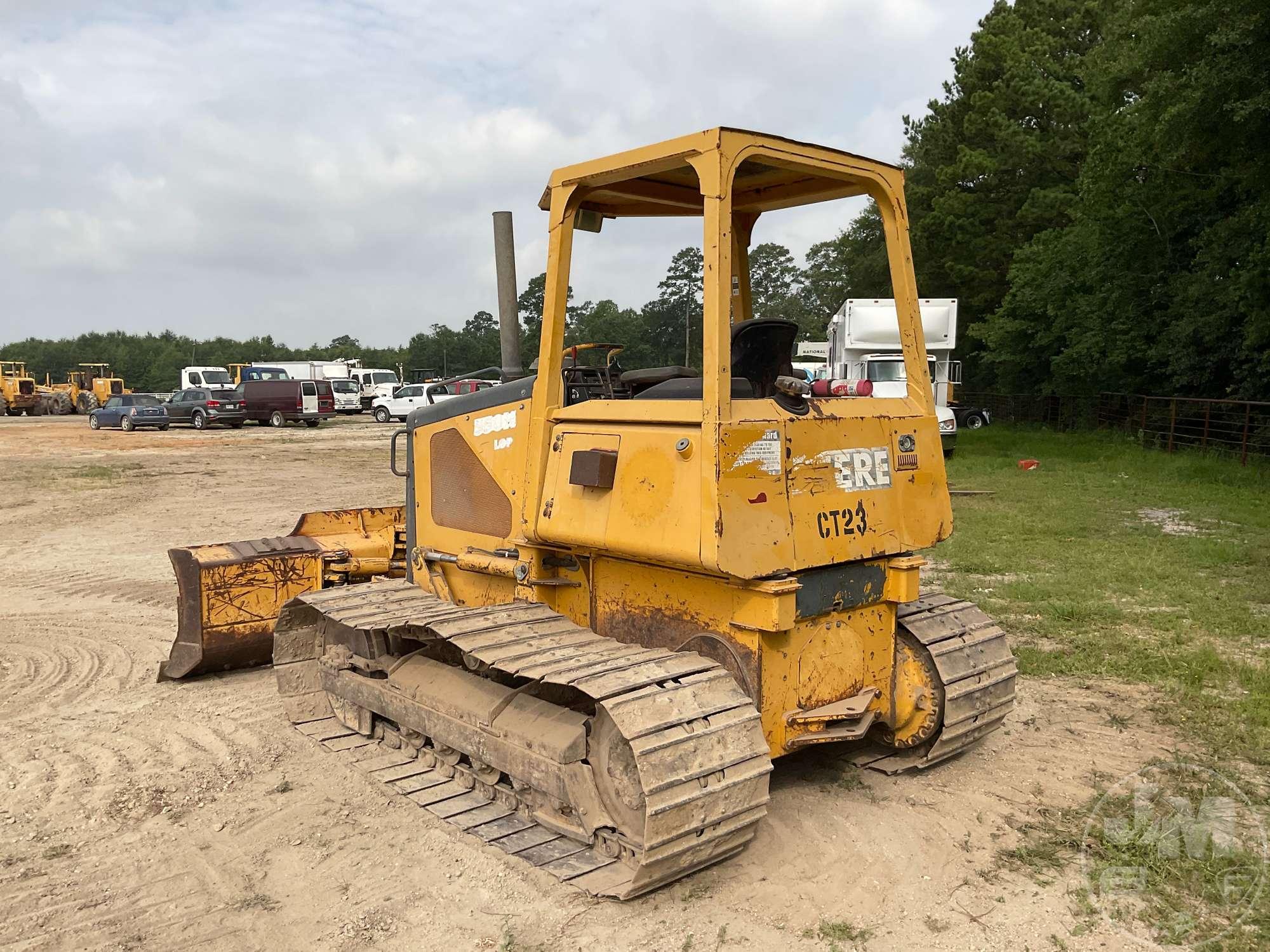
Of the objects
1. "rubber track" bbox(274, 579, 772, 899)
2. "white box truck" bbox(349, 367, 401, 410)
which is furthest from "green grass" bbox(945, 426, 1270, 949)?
"white box truck" bbox(349, 367, 401, 410)

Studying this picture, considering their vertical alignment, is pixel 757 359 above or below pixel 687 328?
below

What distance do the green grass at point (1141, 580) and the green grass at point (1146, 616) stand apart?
2 centimetres

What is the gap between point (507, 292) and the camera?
545 centimetres

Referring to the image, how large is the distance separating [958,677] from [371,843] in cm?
284

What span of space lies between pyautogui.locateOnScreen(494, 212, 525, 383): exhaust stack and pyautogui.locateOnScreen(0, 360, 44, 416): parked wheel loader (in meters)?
50.4

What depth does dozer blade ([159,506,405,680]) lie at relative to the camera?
668cm

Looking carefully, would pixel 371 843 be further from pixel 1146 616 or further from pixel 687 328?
pixel 1146 616

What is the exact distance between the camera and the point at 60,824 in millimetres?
4629

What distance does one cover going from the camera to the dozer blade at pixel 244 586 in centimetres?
668

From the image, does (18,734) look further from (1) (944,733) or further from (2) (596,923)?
(1) (944,733)

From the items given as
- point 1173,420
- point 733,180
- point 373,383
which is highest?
point 733,180

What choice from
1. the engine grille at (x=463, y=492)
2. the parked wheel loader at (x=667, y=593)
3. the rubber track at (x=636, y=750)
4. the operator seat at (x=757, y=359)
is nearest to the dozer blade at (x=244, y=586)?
the parked wheel loader at (x=667, y=593)

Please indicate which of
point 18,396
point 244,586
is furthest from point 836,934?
point 18,396

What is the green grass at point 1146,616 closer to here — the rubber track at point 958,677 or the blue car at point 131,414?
the rubber track at point 958,677
